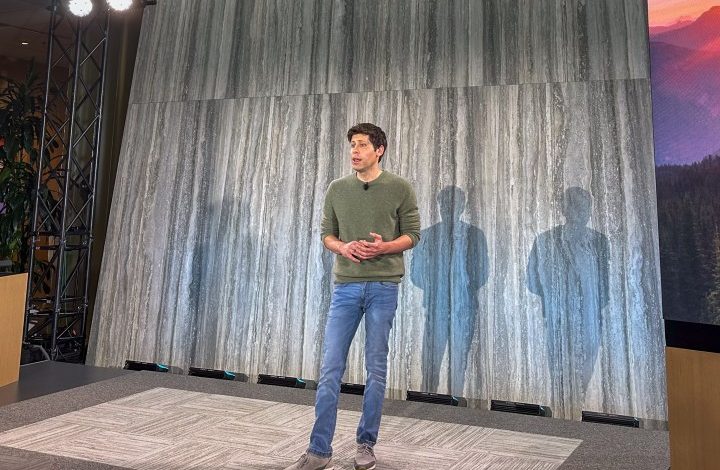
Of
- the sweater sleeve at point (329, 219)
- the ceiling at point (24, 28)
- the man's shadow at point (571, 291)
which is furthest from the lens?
the ceiling at point (24, 28)

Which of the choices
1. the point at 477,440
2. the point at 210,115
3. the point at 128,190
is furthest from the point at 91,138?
the point at 477,440

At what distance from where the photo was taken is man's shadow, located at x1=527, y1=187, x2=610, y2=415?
12.7ft

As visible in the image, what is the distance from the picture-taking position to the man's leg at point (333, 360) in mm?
2619

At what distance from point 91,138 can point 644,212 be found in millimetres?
4318

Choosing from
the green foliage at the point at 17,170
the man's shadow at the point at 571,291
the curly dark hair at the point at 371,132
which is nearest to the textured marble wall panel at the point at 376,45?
the man's shadow at the point at 571,291

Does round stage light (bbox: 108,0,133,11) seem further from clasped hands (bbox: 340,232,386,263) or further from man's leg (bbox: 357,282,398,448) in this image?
man's leg (bbox: 357,282,398,448)

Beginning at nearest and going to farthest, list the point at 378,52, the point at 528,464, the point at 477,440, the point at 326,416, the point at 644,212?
1. the point at 326,416
2. the point at 528,464
3. the point at 477,440
4. the point at 644,212
5. the point at 378,52

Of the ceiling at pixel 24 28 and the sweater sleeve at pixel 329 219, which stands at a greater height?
the ceiling at pixel 24 28

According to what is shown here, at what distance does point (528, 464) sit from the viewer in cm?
281

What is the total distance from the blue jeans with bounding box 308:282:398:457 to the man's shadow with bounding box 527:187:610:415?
4.97 ft

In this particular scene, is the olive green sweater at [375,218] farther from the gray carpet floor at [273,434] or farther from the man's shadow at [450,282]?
the man's shadow at [450,282]

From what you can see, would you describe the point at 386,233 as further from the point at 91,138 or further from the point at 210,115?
the point at 91,138

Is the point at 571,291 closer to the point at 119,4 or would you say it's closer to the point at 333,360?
the point at 333,360

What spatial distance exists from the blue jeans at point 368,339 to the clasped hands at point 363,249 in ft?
0.40
